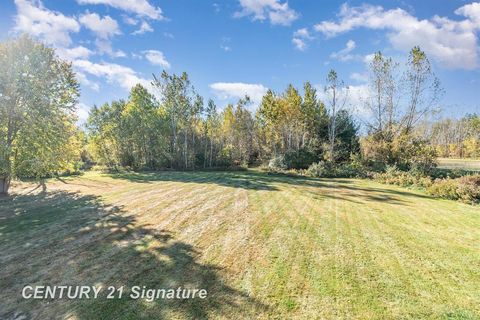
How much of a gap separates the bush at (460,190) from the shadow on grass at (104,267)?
12346 mm

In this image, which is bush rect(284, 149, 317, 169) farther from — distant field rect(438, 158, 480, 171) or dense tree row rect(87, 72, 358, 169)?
distant field rect(438, 158, 480, 171)

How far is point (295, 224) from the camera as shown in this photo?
7.80 metres

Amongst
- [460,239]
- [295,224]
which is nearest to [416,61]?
[460,239]

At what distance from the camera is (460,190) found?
11750 mm

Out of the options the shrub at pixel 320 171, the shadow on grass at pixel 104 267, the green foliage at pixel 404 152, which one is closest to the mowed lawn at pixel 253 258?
the shadow on grass at pixel 104 267

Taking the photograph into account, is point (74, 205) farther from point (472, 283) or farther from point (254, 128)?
point (254, 128)

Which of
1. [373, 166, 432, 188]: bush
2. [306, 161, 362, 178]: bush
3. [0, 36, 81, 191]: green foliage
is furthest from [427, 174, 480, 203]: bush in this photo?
[0, 36, 81, 191]: green foliage

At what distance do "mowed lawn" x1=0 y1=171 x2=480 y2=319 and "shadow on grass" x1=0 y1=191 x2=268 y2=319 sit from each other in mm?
23

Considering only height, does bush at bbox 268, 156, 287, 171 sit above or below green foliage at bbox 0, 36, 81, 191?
below

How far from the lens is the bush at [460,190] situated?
1135 centimetres

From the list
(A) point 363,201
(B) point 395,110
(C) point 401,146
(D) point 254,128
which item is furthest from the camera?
(D) point 254,128

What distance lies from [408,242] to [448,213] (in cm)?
443

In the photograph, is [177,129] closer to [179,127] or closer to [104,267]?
[179,127]

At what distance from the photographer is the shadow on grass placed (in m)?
3.80
